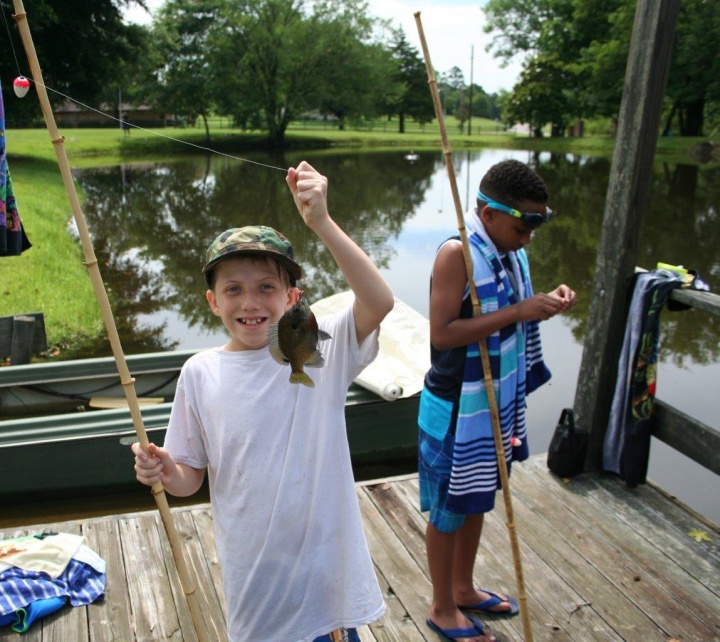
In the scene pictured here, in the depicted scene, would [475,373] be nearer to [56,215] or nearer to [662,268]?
[662,268]

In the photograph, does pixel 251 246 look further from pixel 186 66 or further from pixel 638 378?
pixel 186 66

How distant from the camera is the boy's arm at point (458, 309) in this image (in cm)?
252

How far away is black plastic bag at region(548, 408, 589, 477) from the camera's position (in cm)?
409

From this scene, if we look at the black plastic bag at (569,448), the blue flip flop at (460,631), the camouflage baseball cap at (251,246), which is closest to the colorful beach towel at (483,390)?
the blue flip flop at (460,631)

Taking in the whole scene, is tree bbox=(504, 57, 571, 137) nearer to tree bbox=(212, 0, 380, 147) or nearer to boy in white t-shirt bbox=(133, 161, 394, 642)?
tree bbox=(212, 0, 380, 147)

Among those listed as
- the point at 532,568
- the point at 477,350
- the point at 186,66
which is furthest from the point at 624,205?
the point at 186,66

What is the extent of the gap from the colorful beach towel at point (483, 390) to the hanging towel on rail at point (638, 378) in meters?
1.38

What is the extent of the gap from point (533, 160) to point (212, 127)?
25295mm

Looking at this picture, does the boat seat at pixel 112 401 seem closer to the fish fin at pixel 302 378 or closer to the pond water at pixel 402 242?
the pond water at pixel 402 242

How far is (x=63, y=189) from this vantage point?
19375mm

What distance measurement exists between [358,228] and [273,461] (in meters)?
16.2

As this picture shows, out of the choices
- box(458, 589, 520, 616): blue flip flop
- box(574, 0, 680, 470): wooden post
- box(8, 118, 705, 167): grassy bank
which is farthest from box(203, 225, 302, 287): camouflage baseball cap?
box(8, 118, 705, 167): grassy bank

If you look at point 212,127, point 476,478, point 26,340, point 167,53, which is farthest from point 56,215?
point 212,127

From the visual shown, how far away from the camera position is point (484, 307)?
2.56 meters
